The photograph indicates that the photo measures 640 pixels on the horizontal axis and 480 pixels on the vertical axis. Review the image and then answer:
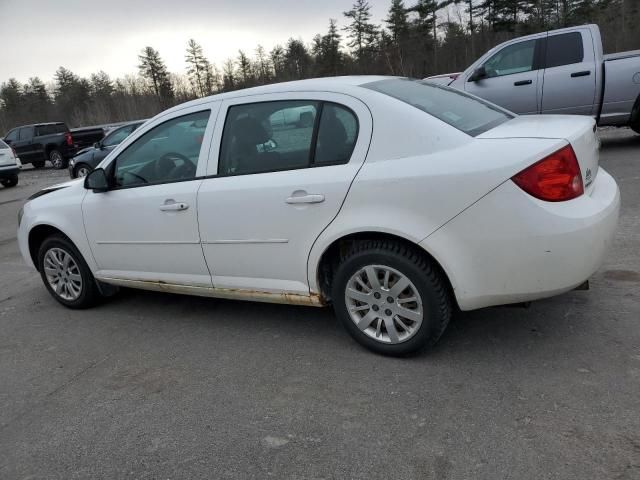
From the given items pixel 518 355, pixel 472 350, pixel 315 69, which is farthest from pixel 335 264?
pixel 315 69

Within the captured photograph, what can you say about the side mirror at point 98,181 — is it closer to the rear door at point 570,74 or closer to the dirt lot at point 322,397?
the dirt lot at point 322,397

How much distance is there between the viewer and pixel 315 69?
53.0 m

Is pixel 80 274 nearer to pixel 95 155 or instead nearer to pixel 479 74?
pixel 479 74

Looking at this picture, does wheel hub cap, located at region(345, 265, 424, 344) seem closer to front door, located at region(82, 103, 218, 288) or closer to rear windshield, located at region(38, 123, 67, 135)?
front door, located at region(82, 103, 218, 288)

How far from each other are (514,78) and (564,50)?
89 cm

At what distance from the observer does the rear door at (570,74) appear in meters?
9.01

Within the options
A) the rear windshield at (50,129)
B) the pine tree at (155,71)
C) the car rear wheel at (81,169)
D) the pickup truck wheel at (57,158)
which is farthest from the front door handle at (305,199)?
the pine tree at (155,71)

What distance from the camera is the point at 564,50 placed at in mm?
9156

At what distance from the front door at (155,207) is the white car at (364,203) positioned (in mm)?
12

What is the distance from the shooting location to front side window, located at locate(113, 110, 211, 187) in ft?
12.8

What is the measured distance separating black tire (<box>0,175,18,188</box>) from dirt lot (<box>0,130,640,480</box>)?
1472cm

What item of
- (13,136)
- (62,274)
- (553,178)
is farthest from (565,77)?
(13,136)

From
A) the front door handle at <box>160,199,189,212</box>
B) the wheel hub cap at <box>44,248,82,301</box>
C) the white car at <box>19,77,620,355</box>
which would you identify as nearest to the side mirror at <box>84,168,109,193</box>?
the white car at <box>19,77,620,355</box>

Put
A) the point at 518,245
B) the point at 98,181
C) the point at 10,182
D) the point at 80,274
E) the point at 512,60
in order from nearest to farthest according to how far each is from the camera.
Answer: the point at 518,245 < the point at 98,181 < the point at 80,274 < the point at 512,60 < the point at 10,182
